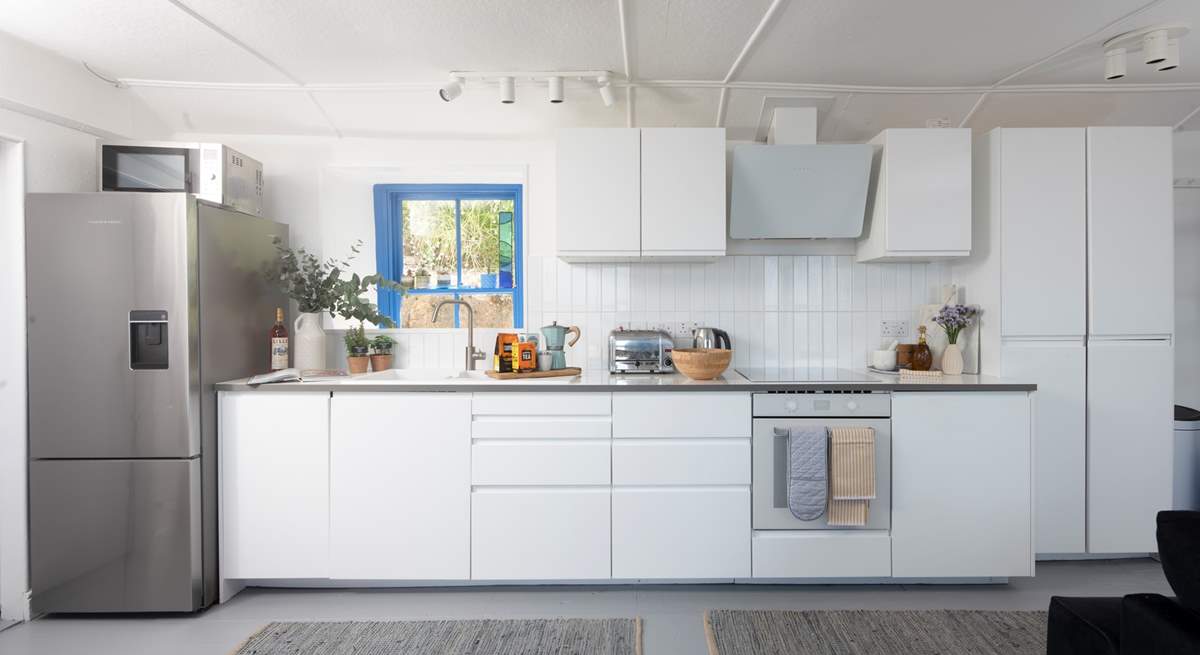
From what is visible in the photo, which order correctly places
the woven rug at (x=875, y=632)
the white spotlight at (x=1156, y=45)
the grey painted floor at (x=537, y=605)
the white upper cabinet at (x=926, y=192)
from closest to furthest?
the woven rug at (x=875, y=632) < the grey painted floor at (x=537, y=605) < the white spotlight at (x=1156, y=45) < the white upper cabinet at (x=926, y=192)

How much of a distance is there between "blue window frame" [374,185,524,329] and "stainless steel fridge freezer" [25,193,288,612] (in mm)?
1077

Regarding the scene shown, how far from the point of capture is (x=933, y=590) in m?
2.70

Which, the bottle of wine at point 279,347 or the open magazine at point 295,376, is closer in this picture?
the open magazine at point 295,376

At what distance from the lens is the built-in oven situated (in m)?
2.62

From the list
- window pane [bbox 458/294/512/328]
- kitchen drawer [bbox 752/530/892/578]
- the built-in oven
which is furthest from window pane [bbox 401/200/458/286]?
kitchen drawer [bbox 752/530/892/578]

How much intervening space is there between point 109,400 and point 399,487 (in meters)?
1.21

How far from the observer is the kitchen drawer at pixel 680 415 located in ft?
8.61

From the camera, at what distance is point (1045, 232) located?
9.50ft

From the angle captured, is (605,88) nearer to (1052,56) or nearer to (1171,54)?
(1052,56)

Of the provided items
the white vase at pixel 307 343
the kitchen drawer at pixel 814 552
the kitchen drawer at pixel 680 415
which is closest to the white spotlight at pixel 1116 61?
the kitchen drawer at pixel 680 415

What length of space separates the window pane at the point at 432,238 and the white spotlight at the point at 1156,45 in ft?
10.8

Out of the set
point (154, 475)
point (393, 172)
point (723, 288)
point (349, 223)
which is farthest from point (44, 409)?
point (723, 288)

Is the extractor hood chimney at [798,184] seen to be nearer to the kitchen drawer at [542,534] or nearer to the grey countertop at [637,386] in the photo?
the grey countertop at [637,386]

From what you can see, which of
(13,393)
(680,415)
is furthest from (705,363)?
(13,393)
